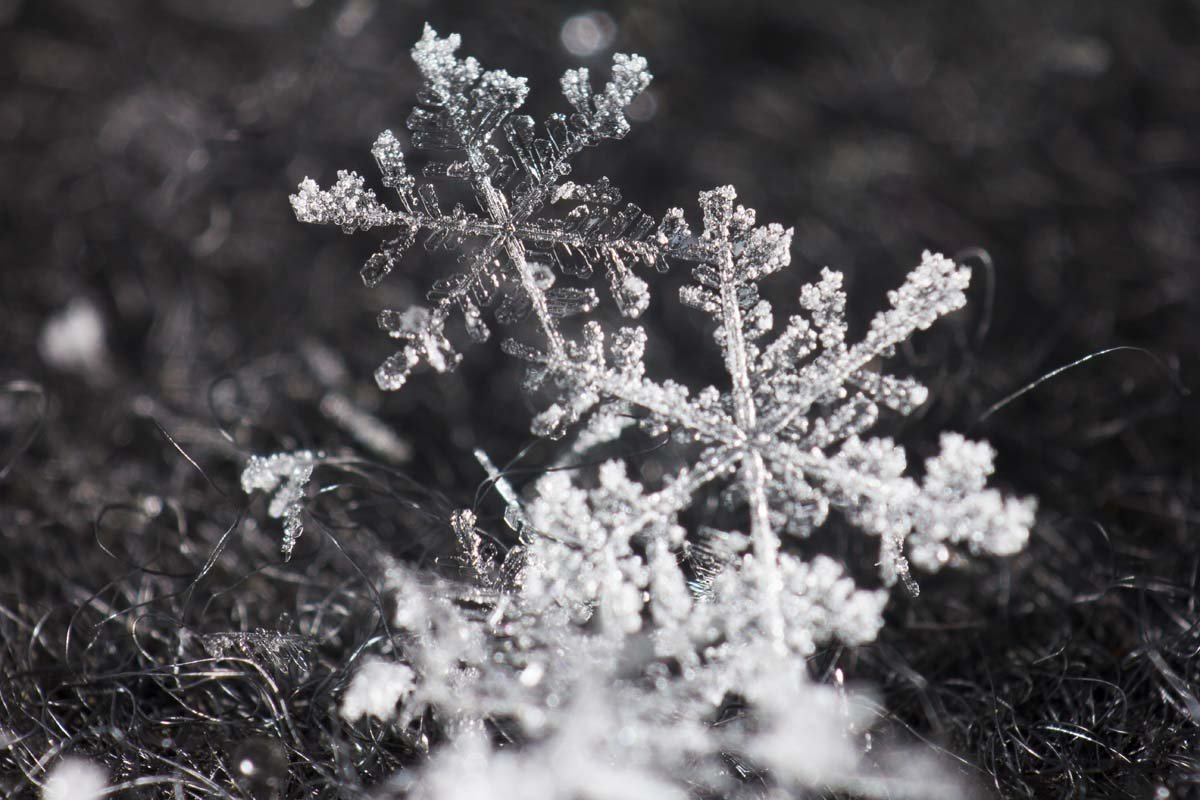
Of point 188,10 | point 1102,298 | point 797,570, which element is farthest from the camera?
point 188,10

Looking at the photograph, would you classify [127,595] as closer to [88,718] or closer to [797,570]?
[88,718]

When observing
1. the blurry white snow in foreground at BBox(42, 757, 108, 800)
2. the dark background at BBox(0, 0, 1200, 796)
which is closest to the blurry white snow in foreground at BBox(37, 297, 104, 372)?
the dark background at BBox(0, 0, 1200, 796)

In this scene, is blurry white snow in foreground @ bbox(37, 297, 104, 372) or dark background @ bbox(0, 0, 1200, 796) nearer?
dark background @ bbox(0, 0, 1200, 796)

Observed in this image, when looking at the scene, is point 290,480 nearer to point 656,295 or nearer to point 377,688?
point 377,688

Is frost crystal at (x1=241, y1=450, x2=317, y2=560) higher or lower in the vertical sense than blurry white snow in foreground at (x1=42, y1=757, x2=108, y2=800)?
higher

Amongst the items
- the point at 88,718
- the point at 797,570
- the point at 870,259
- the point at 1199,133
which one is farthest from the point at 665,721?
the point at 1199,133

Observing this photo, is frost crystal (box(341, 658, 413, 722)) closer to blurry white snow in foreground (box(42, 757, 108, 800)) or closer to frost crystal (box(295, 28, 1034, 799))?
frost crystal (box(295, 28, 1034, 799))
